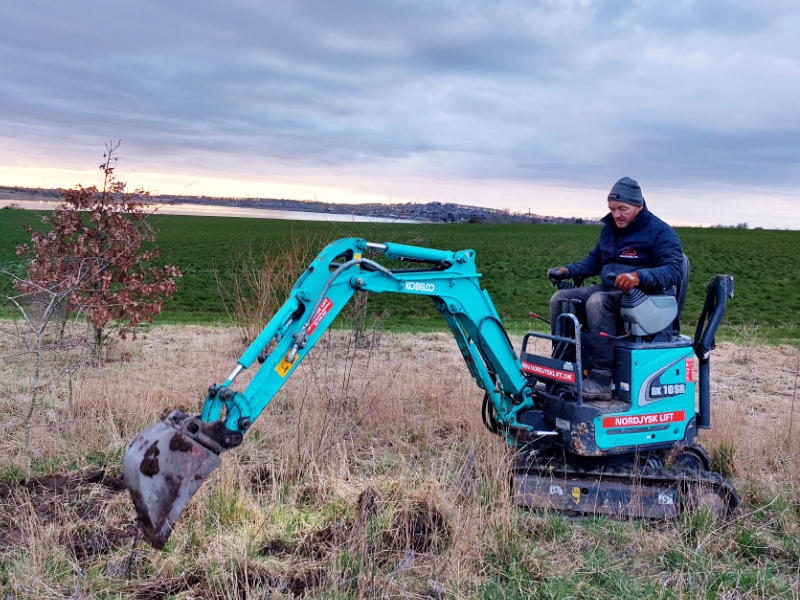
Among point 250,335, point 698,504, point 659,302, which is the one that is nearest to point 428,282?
point 659,302

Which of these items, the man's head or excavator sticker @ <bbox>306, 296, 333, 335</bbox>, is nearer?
excavator sticker @ <bbox>306, 296, 333, 335</bbox>

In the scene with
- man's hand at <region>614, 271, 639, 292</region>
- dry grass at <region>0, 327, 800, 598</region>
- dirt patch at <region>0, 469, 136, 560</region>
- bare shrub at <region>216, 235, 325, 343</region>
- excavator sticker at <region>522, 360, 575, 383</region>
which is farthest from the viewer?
bare shrub at <region>216, 235, 325, 343</region>

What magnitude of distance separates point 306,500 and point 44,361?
7.37 metres

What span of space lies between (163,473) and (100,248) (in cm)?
763

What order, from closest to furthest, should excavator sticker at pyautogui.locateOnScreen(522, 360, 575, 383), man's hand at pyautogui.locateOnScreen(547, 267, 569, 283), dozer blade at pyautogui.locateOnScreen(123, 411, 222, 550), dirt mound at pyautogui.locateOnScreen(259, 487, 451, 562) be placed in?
1. dozer blade at pyautogui.locateOnScreen(123, 411, 222, 550)
2. dirt mound at pyautogui.locateOnScreen(259, 487, 451, 562)
3. excavator sticker at pyautogui.locateOnScreen(522, 360, 575, 383)
4. man's hand at pyautogui.locateOnScreen(547, 267, 569, 283)

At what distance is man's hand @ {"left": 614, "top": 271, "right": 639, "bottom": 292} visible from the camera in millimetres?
5230

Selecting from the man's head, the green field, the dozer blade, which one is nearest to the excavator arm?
the dozer blade

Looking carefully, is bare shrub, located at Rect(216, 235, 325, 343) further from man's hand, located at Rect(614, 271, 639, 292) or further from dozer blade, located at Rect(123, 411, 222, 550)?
dozer blade, located at Rect(123, 411, 222, 550)

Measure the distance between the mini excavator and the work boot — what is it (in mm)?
77

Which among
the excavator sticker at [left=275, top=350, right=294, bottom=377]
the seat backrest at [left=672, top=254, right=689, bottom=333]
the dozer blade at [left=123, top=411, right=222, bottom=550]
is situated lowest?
the dozer blade at [left=123, top=411, right=222, bottom=550]

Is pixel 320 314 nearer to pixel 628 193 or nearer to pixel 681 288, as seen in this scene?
pixel 628 193

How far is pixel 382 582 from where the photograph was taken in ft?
13.5

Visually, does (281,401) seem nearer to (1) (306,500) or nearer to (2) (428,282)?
(1) (306,500)

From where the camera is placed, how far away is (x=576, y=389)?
18.2 ft
